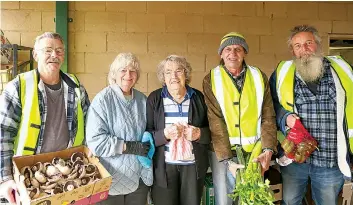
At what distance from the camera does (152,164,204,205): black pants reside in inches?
81.5

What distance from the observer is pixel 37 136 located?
182 centimetres

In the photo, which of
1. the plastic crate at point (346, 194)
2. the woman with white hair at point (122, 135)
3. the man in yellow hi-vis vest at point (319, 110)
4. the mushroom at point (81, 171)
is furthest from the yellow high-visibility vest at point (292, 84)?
the mushroom at point (81, 171)

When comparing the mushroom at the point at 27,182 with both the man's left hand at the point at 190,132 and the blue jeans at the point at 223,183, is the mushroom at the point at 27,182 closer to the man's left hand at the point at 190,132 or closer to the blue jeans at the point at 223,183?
the man's left hand at the point at 190,132

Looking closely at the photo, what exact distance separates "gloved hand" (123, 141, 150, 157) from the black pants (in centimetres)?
20

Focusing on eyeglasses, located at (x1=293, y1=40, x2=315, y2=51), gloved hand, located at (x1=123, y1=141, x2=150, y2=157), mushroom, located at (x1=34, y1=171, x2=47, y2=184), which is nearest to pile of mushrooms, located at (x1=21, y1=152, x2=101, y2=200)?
mushroom, located at (x1=34, y1=171, x2=47, y2=184)

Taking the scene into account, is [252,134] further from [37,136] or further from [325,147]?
[37,136]

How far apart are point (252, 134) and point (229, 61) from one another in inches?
21.4

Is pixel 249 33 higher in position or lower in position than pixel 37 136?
higher

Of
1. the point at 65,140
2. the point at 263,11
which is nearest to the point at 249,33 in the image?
the point at 263,11

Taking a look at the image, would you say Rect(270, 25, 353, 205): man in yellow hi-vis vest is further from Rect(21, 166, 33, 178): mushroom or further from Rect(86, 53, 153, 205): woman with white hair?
Rect(21, 166, 33, 178): mushroom

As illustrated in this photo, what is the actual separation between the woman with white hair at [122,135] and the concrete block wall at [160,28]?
1612mm

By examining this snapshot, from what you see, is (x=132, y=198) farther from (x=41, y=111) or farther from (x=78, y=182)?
(x=41, y=111)

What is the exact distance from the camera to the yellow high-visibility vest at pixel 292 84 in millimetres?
2141

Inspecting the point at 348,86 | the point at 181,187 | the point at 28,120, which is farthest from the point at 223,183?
the point at 28,120
